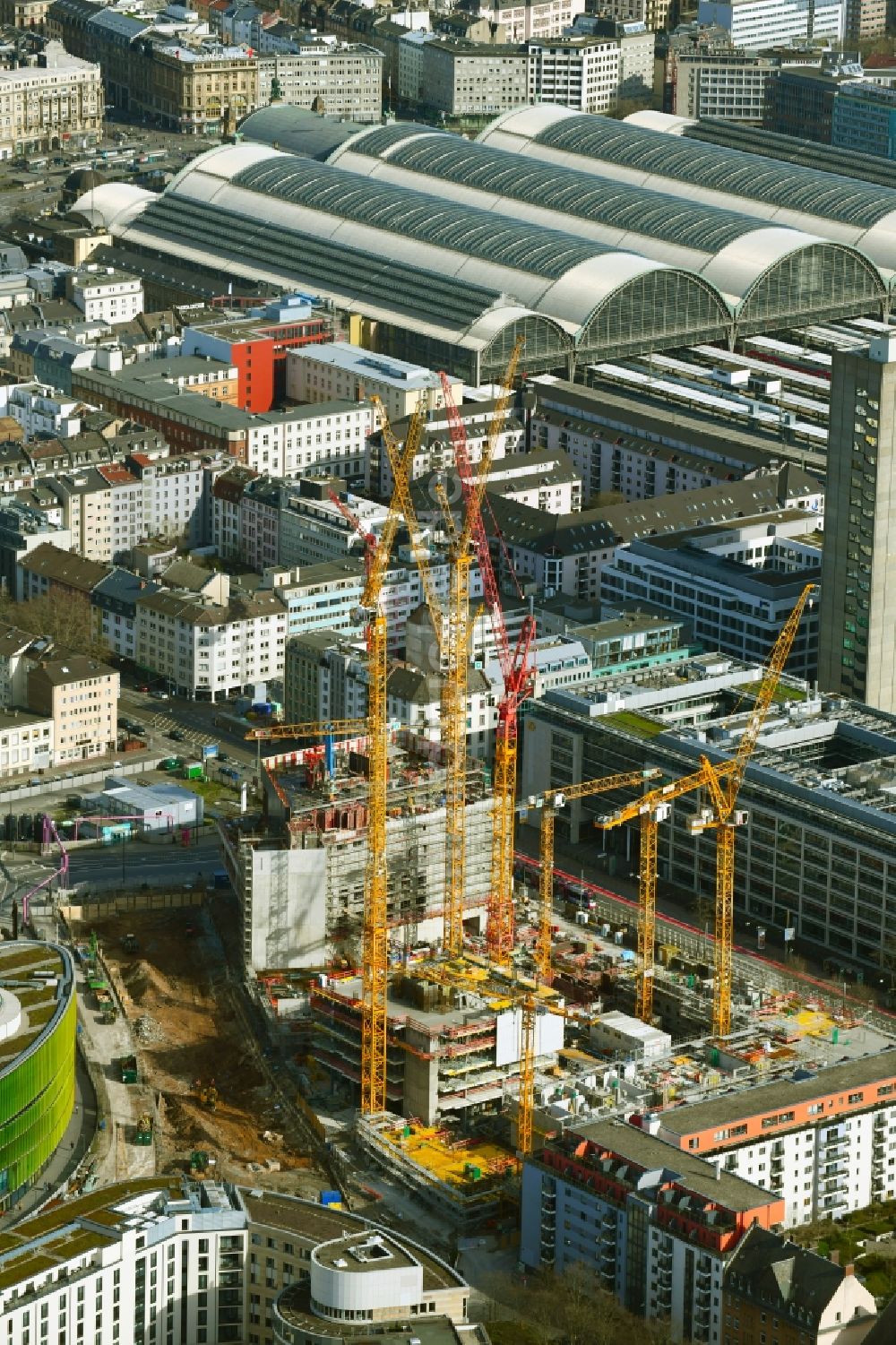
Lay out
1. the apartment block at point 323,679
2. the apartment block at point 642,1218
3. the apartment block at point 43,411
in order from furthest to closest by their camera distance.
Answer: the apartment block at point 43,411, the apartment block at point 323,679, the apartment block at point 642,1218

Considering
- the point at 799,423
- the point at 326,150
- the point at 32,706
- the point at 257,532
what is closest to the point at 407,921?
the point at 32,706

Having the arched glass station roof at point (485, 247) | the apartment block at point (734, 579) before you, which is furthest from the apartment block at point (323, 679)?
the arched glass station roof at point (485, 247)

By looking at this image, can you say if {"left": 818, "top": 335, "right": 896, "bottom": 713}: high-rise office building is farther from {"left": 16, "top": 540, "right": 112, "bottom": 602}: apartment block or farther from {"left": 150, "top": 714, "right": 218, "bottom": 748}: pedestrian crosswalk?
{"left": 16, "top": 540, "right": 112, "bottom": 602}: apartment block

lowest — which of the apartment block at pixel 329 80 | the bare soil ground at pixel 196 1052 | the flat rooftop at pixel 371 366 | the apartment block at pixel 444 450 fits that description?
the bare soil ground at pixel 196 1052

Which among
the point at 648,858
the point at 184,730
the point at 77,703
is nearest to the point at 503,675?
the point at 184,730

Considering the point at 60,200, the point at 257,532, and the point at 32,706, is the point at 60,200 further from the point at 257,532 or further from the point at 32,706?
the point at 32,706

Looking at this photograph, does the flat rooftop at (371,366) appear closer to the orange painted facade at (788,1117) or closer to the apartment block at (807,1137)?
the apartment block at (807,1137)

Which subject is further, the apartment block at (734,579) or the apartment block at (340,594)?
the apartment block at (340,594)

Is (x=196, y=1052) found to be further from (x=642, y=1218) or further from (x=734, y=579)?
(x=734, y=579)
